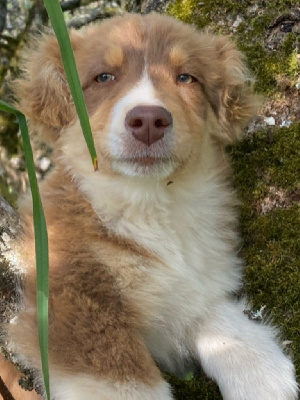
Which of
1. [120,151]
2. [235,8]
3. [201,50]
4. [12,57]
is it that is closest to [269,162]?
[201,50]

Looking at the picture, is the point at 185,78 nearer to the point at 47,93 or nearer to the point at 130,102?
the point at 130,102

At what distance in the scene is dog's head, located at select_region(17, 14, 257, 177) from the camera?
2.74 m

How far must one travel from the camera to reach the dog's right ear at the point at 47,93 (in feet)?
10.3

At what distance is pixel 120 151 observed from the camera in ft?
9.02

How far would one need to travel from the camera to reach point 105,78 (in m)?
3.00

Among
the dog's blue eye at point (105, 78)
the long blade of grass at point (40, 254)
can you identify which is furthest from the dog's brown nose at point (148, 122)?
the long blade of grass at point (40, 254)

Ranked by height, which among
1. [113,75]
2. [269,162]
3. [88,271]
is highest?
[113,75]

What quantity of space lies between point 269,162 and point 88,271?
1410 mm

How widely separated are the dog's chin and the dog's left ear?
57 centimetres

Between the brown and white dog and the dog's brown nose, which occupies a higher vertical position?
the dog's brown nose

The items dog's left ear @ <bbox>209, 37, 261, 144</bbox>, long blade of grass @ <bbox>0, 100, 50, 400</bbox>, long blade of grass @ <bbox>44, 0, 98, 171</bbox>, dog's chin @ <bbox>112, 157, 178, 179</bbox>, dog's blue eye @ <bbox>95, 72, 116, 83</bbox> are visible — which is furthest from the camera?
dog's left ear @ <bbox>209, 37, 261, 144</bbox>

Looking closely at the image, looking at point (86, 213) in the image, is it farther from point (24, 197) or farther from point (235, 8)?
point (235, 8)

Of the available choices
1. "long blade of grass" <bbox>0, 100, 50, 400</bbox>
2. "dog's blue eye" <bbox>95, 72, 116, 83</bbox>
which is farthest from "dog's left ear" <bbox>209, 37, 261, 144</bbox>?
"long blade of grass" <bbox>0, 100, 50, 400</bbox>

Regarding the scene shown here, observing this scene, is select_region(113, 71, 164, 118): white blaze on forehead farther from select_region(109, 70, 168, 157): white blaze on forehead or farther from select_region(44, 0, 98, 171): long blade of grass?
select_region(44, 0, 98, 171): long blade of grass
